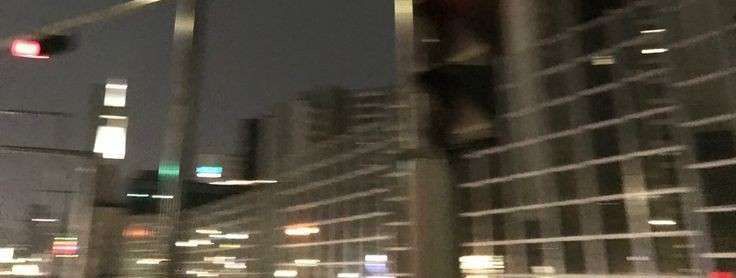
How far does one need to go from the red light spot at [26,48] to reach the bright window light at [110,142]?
1814 mm

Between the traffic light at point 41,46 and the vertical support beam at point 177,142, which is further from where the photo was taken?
the traffic light at point 41,46

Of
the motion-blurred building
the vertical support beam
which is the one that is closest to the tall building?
the motion-blurred building

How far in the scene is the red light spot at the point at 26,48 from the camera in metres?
9.98

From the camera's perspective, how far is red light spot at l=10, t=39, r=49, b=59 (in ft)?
32.7

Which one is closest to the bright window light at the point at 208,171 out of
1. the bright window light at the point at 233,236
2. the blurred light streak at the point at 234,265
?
the bright window light at the point at 233,236

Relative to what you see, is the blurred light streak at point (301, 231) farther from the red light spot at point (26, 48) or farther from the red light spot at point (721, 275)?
the red light spot at point (721, 275)

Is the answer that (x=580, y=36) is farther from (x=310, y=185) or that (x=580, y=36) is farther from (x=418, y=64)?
(x=310, y=185)

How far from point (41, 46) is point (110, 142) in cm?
224

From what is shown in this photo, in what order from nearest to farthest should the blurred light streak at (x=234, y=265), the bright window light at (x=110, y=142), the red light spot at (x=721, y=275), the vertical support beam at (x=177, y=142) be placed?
the red light spot at (x=721, y=275), the vertical support beam at (x=177, y=142), the bright window light at (x=110, y=142), the blurred light streak at (x=234, y=265)

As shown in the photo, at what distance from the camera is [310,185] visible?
1299cm

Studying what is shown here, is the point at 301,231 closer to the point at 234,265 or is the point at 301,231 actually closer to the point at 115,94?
the point at 234,265

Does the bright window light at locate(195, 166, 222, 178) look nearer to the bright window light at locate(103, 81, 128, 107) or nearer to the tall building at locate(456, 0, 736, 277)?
the bright window light at locate(103, 81, 128, 107)

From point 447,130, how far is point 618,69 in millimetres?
4268

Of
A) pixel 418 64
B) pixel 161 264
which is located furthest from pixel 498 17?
pixel 161 264
